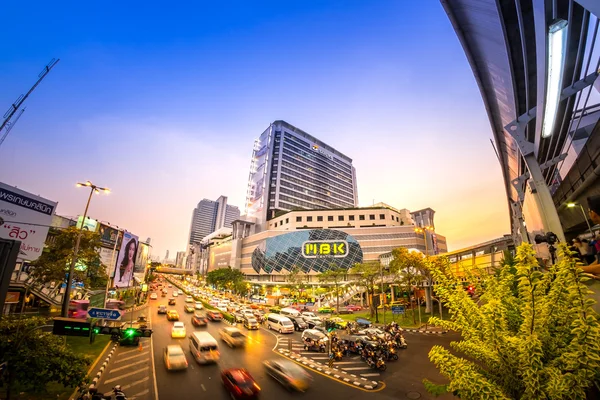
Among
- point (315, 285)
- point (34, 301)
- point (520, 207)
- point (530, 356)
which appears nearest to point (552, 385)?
point (530, 356)

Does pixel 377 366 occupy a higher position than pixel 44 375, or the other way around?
pixel 44 375

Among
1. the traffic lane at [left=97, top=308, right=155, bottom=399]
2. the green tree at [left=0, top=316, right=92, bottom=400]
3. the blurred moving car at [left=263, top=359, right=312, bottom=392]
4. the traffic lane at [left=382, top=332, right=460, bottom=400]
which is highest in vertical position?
the green tree at [left=0, top=316, right=92, bottom=400]

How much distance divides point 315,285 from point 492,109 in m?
68.1

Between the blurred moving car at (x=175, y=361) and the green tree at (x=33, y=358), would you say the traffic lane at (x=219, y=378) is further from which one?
the green tree at (x=33, y=358)

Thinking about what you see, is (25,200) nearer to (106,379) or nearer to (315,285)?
(106,379)

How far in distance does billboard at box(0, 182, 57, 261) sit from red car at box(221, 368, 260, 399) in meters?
21.7

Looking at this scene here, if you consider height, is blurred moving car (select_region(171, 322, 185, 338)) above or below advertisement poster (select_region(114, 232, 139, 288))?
below

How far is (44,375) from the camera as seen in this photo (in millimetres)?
8664

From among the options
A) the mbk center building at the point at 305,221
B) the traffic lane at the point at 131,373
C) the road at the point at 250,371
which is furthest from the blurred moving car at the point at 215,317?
the mbk center building at the point at 305,221

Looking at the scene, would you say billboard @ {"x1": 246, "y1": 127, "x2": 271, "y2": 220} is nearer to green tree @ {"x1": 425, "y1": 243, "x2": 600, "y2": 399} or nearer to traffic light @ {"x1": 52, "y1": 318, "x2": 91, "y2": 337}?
traffic light @ {"x1": 52, "y1": 318, "x2": 91, "y2": 337}

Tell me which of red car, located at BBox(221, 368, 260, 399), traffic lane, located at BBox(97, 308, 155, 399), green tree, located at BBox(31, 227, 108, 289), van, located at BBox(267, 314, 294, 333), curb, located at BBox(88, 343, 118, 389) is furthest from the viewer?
van, located at BBox(267, 314, 294, 333)

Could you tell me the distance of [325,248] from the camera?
8781 centimetres

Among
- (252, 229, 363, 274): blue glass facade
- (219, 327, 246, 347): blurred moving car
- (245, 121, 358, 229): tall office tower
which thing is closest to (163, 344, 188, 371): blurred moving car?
(219, 327, 246, 347): blurred moving car

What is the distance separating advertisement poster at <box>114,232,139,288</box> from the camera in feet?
120
